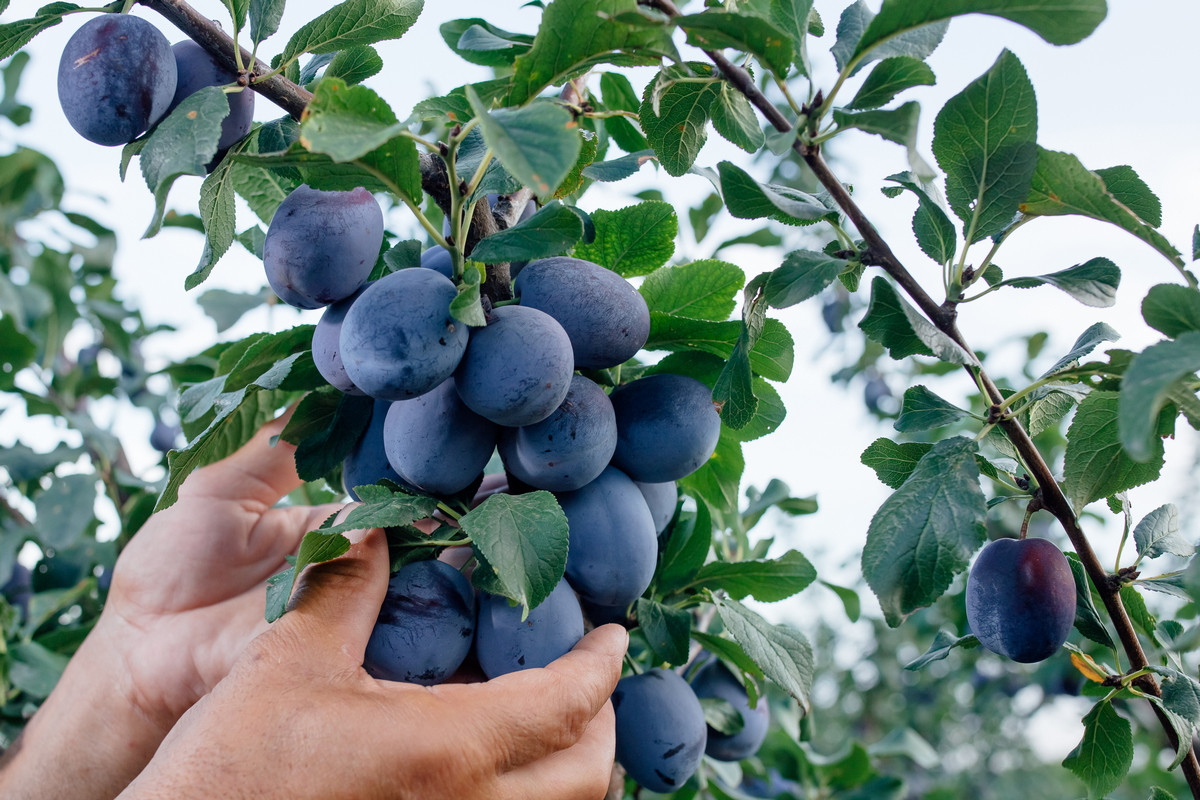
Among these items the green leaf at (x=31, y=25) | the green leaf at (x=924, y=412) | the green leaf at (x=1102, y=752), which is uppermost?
the green leaf at (x=31, y=25)

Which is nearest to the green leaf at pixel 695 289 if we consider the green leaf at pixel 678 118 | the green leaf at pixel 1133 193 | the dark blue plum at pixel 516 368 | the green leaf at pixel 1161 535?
the green leaf at pixel 678 118

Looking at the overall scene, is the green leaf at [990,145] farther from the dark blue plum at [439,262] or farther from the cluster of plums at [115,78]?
the cluster of plums at [115,78]

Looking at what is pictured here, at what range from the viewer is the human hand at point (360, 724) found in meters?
0.63

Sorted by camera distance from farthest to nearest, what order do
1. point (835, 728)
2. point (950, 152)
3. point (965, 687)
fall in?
point (835, 728) → point (965, 687) → point (950, 152)

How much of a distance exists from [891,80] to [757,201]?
13 centimetres

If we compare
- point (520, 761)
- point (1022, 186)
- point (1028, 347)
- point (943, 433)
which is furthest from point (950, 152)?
point (1028, 347)

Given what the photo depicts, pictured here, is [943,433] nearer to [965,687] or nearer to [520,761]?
[520,761]

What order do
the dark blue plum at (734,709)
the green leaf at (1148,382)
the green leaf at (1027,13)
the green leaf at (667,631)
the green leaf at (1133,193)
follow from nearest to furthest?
1. the green leaf at (1148,382)
2. the green leaf at (1027,13)
3. the green leaf at (1133,193)
4. the green leaf at (667,631)
5. the dark blue plum at (734,709)

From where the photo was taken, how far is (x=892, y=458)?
2.54 feet

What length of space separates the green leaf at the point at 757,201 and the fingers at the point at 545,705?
0.42 metres

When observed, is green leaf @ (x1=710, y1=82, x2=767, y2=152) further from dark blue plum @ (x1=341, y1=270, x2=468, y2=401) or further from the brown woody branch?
dark blue plum @ (x1=341, y1=270, x2=468, y2=401)

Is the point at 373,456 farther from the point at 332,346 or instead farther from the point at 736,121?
the point at 736,121

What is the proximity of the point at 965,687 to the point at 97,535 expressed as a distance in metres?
3.34

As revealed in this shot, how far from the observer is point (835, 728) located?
523 centimetres
